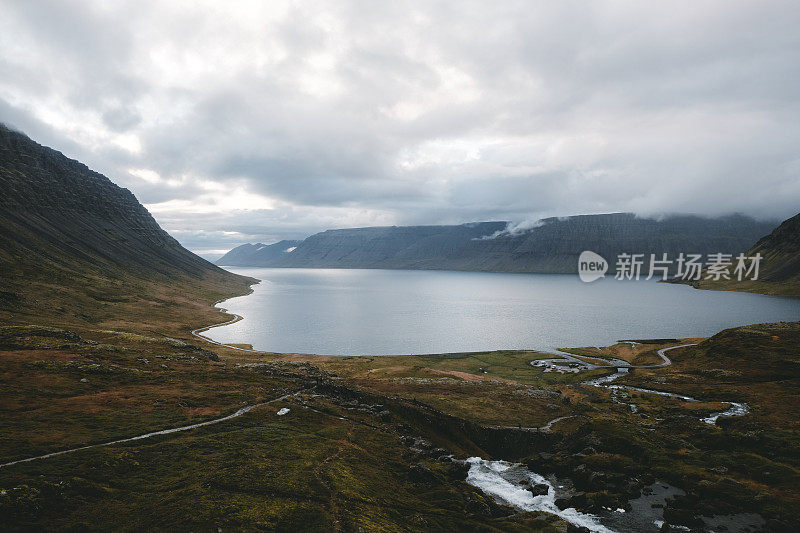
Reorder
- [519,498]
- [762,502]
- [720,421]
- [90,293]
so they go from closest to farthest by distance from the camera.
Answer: [762,502], [519,498], [720,421], [90,293]

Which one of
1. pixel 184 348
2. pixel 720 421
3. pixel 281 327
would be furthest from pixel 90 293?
pixel 720 421

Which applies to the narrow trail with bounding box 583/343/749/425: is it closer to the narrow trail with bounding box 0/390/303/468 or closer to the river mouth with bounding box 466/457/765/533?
the river mouth with bounding box 466/457/765/533

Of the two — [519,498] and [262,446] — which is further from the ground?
[262,446]

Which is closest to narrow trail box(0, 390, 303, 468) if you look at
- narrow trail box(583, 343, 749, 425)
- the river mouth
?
the river mouth

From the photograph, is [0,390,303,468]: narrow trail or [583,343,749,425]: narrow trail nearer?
[0,390,303,468]: narrow trail

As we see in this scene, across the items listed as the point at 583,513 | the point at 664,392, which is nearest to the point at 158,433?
the point at 583,513

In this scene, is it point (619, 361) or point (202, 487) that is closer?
point (202, 487)

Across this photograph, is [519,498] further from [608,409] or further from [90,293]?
[90,293]

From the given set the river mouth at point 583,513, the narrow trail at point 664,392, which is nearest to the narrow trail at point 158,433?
the river mouth at point 583,513

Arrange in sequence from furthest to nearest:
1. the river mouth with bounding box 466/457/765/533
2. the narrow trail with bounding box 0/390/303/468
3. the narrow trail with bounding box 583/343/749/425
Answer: the narrow trail with bounding box 583/343/749/425 → the river mouth with bounding box 466/457/765/533 → the narrow trail with bounding box 0/390/303/468

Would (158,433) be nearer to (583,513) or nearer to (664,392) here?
(583,513)

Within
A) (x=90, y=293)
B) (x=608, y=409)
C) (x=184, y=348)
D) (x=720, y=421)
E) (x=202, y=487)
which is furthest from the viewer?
(x=90, y=293)
